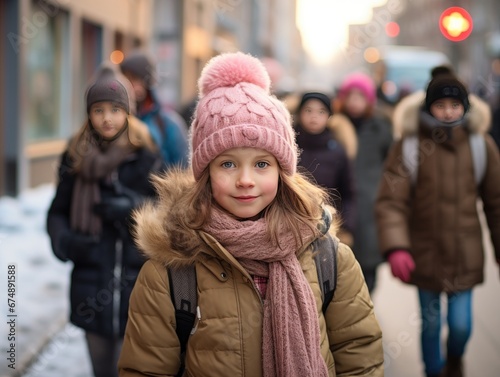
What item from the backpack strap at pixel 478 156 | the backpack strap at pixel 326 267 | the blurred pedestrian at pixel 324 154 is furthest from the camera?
the blurred pedestrian at pixel 324 154

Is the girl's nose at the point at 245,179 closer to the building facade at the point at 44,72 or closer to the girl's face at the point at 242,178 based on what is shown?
the girl's face at the point at 242,178

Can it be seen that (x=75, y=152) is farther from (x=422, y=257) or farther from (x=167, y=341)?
(x=422, y=257)

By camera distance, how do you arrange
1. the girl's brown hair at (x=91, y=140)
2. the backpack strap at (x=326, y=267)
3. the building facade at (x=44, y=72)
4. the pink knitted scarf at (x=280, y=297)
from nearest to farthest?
1. the pink knitted scarf at (x=280, y=297)
2. the backpack strap at (x=326, y=267)
3. the girl's brown hair at (x=91, y=140)
4. the building facade at (x=44, y=72)

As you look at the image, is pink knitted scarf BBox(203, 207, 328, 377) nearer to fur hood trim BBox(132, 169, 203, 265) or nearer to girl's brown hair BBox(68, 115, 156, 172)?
fur hood trim BBox(132, 169, 203, 265)

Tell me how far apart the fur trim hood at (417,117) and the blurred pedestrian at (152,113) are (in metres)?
1.45

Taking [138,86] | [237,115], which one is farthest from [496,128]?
[237,115]

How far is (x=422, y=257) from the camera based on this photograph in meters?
4.60

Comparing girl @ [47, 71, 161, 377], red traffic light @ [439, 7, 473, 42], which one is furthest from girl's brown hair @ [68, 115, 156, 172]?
red traffic light @ [439, 7, 473, 42]

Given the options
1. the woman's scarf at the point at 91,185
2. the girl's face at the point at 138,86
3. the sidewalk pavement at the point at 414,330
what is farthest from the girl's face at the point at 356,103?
the woman's scarf at the point at 91,185

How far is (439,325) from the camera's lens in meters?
4.75

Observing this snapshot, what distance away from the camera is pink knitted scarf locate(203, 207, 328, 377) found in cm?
242

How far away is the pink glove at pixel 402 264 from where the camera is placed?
4.46 meters

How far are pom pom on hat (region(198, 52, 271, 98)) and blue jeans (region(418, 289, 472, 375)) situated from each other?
2436 millimetres

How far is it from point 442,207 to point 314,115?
4.28ft
